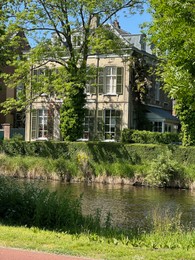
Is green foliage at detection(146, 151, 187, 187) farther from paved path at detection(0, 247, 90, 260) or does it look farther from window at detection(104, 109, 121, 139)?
paved path at detection(0, 247, 90, 260)

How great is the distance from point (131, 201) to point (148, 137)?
49.4 feet

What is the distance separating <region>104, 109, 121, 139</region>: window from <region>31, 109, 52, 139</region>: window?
20.6ft

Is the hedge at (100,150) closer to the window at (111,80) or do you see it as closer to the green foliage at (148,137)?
the green foliage at (148,137)

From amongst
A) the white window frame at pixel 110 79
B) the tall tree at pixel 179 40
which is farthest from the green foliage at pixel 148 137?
the tall tree at pixel 179 40

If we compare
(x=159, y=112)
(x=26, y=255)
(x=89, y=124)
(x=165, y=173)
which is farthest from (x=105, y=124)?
(x=26, y=255)

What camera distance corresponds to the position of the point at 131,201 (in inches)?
807

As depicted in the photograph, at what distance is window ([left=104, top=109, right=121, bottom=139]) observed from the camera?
129ft

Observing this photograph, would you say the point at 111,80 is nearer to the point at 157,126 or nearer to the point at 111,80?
the point at 111,80

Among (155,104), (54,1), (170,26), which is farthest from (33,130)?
(170,26)

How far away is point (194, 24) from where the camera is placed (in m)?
10.7

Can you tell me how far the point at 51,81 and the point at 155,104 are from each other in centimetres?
1363

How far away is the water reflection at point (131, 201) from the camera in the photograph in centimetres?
1598

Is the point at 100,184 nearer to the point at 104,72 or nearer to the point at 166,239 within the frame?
the point at 104,72

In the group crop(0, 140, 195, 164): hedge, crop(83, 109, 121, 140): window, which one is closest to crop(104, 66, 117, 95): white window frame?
crop(83, 109, 121, 140): window
